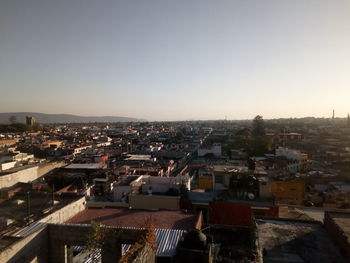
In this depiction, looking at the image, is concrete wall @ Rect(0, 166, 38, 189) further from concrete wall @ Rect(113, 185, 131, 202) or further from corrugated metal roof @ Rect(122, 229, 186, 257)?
corrugated metal roof @ Rect(122, 229, 186, 257)

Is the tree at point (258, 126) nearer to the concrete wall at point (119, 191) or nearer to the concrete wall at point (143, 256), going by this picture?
the concrete wall at point (119, 191)

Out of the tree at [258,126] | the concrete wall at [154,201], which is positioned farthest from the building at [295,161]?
the tree at [258,126]

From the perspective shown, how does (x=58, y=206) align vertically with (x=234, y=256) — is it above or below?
above

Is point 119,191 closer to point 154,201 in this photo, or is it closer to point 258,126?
point 154,201

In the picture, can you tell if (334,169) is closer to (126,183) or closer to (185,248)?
(126,183)

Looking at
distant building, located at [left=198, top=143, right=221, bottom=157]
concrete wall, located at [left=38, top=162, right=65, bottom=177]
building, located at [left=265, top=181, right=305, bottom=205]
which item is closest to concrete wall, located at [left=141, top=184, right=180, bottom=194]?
building, located at [left=265, top=181, right=305, bottom=205]

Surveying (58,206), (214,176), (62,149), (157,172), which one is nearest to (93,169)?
(157,172)

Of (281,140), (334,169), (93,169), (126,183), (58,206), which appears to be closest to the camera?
(58,206)
